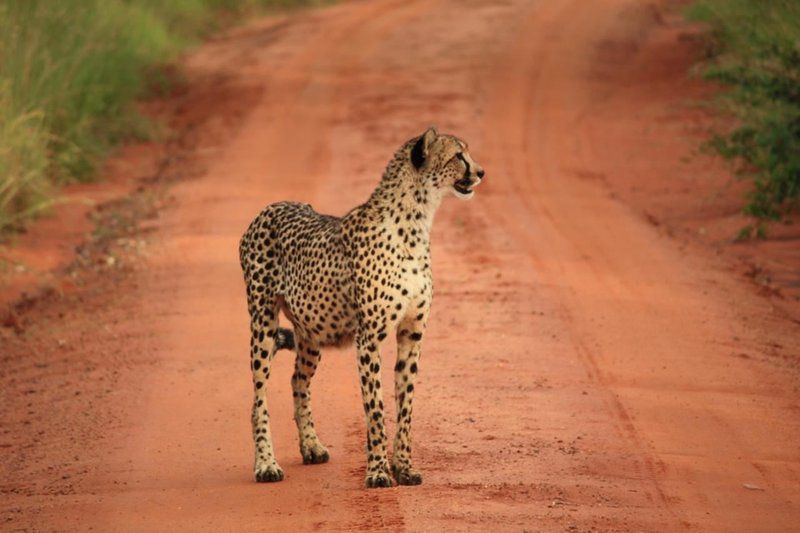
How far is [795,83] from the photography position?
13641 mm

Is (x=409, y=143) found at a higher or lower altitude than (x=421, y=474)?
higher

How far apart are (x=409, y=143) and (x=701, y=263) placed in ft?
19.5

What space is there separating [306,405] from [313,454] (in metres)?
0.25

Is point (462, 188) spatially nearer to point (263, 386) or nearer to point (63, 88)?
point (263, 386)

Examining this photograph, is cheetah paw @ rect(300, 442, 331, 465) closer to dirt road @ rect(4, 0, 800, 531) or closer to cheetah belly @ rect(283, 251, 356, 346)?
dirt road @ rect(4, 0, 800, 531)

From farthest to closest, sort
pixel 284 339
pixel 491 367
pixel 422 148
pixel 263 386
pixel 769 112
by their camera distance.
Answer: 1. pixel 769 112
2. pixel 491 367
3. pixel 284 339
4. pixel 263 386
5. pixel 422 148

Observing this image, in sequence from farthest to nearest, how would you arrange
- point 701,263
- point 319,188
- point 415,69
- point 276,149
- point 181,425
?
1. point 415,69
2. point 276,149
3. point 319,188
4. point 701,263
5. point 181,425

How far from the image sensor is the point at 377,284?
22.6 feet

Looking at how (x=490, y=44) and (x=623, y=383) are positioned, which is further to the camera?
(x=490, y=44)

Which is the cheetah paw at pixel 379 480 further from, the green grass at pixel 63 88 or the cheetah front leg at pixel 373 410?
the green grass at pixel 63 88

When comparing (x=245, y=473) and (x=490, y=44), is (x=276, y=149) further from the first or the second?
(x=245, y=473)

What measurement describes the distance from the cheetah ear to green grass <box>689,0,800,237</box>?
22.2ft

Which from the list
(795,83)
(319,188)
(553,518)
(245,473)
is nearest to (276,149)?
(319,188)

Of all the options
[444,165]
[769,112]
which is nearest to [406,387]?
[444,165]
